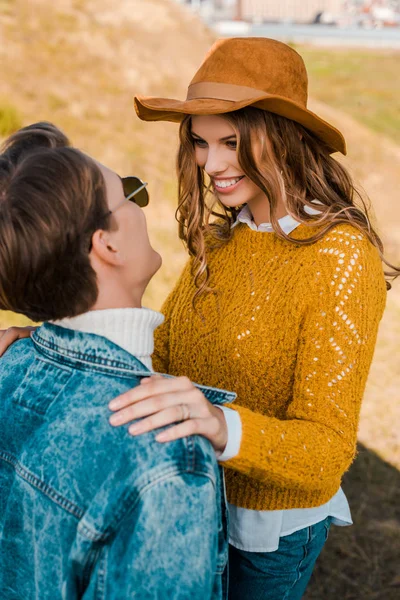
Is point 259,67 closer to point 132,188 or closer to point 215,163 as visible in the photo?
point 215,163

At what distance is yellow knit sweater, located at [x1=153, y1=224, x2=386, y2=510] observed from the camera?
69.5 inches

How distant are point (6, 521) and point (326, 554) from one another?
3243 mm

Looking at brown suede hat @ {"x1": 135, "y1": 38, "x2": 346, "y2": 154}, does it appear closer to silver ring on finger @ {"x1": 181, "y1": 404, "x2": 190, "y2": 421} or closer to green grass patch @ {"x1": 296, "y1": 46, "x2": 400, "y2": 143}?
silver ring on finger @ {"x1": 181, "y1": 404, "x2": 190, "y2": 421}

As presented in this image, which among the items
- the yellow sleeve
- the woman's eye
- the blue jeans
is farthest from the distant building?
the blue jeans

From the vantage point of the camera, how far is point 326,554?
169 inches

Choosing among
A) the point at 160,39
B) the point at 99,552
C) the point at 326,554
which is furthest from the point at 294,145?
the point at 160,39

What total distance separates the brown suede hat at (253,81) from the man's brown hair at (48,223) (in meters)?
0.69

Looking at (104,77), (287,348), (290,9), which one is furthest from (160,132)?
(290,9)

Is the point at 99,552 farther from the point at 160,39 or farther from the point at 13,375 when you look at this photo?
the point at 160,39

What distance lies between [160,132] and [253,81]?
9.68m

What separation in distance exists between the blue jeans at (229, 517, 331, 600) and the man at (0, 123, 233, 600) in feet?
1.79

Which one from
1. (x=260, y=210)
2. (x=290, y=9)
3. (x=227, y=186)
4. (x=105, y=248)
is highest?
(x=105, y=248)

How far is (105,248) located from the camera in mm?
1540

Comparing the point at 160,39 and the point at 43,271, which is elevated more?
the point at 43,271
